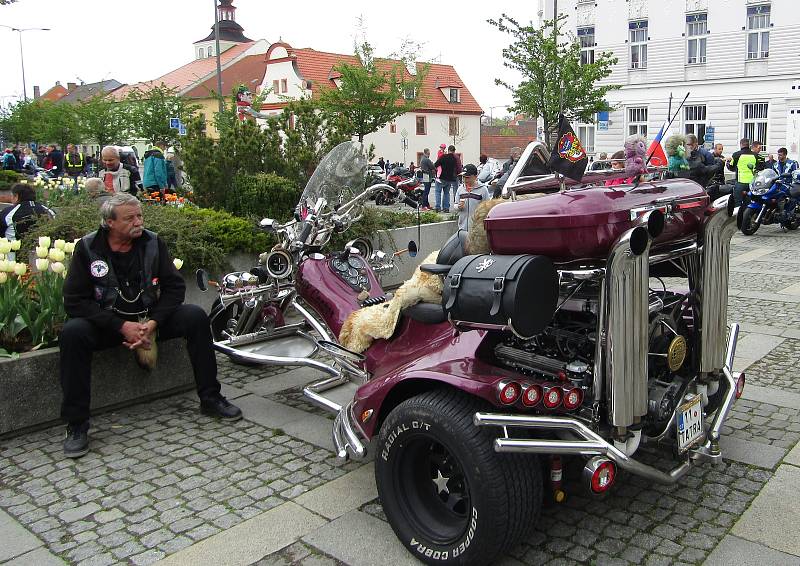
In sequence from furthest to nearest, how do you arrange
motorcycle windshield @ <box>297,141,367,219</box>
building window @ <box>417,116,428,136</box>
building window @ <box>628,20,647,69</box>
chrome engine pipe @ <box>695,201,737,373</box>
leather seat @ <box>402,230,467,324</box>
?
building window @ <box>417,116,428,136</box>, building window @ <box>628,20,647,69</box>, motorcycle windshield @ <box>297,141,367,219</box>, leather seat @ <box>402,230,467,324</box>, chrome engine pipe @ <box>695,201,737,373</box>

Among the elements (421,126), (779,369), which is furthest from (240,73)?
(779,369)

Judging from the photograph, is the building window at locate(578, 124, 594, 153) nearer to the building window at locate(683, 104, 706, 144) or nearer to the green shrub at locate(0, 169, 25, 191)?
the building window at locate(683, 104, 706, 144)

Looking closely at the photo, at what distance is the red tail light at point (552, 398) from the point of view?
2.86 metres

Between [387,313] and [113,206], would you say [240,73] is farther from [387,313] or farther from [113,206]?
[387,313]

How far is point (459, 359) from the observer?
3244mm

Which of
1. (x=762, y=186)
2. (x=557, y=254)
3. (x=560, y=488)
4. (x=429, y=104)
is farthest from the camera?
(x=429, y=104)

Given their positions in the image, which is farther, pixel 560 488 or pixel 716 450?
pixel 716 450

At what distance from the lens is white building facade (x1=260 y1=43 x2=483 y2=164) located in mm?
52781

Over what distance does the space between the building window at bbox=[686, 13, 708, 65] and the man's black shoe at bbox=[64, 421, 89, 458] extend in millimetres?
31479

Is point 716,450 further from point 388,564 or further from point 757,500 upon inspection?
point 388,564

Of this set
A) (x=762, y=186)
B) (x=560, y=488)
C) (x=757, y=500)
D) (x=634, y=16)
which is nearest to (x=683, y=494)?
(x=757, y=500)

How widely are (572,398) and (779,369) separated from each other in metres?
3.52

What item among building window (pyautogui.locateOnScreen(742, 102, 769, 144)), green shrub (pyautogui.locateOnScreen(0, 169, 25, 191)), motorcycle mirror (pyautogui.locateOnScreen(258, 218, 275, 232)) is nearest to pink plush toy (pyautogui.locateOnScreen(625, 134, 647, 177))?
motorcycle mirror (pyautogui.locateOnScreen(258, 218, 275, 232))

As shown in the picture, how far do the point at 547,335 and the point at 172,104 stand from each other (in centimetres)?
2812
